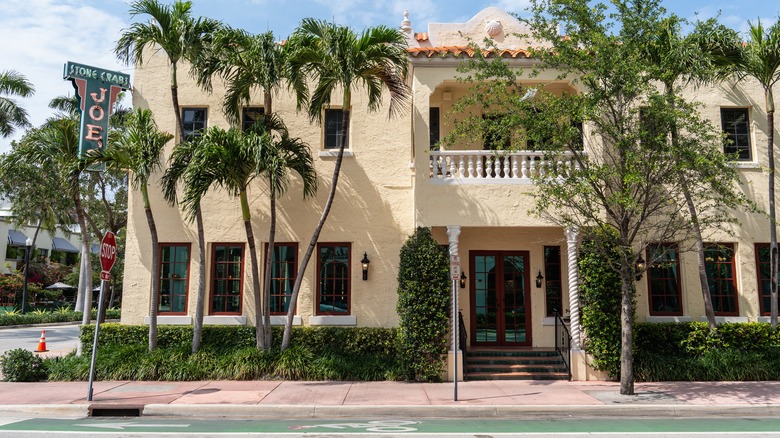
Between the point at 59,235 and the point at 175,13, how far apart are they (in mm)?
47495

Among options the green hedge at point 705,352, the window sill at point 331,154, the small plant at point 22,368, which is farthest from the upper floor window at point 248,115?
the green hedge at point 705,352

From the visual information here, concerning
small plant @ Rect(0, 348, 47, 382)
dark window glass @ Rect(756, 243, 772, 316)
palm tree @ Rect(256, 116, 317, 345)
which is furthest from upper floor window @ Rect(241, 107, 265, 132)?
dark window glass @ Rect(756, 243, 772, 316)

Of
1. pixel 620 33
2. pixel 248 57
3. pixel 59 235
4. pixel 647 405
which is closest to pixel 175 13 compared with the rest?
pixel 248 57

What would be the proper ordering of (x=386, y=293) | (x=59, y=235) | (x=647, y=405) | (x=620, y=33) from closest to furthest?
(x=647, y=405) < (x=620, y=33) < (x=386, y=293) < (x=59, y=235)

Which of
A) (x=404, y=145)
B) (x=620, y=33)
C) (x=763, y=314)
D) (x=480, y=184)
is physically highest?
(x=620, y=33)

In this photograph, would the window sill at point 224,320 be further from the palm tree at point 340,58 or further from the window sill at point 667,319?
the window sill at point 667,319

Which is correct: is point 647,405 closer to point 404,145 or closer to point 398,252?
point 398,252

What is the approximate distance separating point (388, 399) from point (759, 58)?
33.9 feet

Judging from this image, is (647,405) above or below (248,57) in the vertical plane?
below

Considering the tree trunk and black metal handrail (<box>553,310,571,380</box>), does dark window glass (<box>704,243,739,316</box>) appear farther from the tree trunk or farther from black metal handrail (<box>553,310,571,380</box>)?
the tree trunk

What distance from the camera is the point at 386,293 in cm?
1323

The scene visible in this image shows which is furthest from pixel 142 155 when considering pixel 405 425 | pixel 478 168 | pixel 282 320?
pixel 405 425

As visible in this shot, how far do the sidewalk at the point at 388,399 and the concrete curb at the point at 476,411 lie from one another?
0.02 metres

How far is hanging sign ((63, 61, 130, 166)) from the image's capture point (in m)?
12.5
